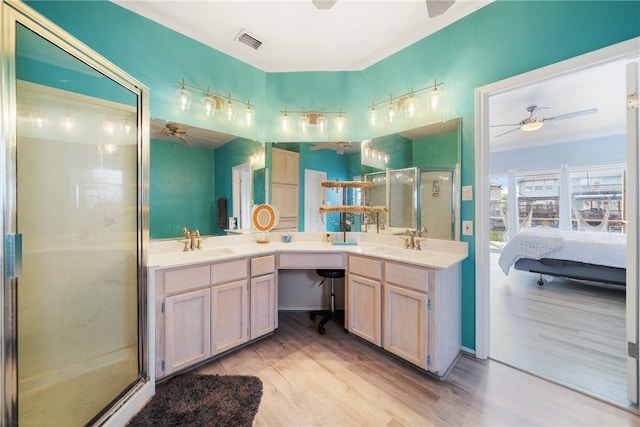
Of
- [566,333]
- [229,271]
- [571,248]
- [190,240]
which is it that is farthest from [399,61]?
[571,248]

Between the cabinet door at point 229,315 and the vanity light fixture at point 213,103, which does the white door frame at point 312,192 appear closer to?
the vanity light fixture at point 213,103

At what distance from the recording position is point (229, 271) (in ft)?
6.38

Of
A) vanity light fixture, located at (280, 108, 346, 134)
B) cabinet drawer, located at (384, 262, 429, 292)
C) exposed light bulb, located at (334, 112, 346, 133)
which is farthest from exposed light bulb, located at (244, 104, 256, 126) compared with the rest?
cabinet drawer, located at (384, 262, 429, 292)

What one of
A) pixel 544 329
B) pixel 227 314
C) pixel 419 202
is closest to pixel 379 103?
pixel 419 202

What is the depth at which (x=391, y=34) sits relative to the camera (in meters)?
2.29

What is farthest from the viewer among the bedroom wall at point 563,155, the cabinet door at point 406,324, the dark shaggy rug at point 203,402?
the bedroom wall at point 563,155

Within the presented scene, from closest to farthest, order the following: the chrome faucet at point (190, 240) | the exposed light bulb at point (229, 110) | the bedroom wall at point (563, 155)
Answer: the chrome faucet at point (190, 240) → the exposed light bulb at point (229, 110) → the bedroom wall at point (563, 155)

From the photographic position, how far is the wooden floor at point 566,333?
69.1 inches

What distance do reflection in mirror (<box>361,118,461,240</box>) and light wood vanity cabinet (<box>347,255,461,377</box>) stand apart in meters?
0.51

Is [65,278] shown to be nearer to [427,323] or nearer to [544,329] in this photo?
[427,323]

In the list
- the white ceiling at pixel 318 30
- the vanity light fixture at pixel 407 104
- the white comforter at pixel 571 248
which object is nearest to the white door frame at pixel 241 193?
the white ceiling at pixel 318 30

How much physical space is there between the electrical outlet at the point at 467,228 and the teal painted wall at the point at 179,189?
230 cm

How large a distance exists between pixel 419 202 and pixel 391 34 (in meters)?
1.61

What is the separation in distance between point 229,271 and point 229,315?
356mm
